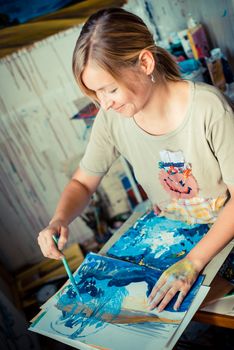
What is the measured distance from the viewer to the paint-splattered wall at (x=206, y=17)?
161 centimetres

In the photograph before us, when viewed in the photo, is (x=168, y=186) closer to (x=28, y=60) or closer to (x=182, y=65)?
(x=182, y=65)

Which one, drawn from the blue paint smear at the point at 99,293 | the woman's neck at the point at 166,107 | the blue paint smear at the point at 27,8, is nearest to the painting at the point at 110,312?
the blue paint smear at the point at 99,293

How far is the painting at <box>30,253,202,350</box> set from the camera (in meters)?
0.79

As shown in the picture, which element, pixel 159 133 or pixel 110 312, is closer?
pixel 110 312

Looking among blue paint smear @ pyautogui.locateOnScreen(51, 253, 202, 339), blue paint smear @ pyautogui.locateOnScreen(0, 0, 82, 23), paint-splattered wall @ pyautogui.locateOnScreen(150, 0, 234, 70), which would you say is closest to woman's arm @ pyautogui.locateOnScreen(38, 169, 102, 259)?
blue paint smear @ pyautogui.locateOnScreen(51, 253, 202, 339)

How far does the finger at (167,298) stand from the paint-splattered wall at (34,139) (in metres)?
1.55

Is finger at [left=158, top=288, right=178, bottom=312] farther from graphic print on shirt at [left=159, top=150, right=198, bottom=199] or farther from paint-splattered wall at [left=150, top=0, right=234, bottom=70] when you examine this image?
paint-splattered wall at [left=150, top=0, right=234, bottom=70]

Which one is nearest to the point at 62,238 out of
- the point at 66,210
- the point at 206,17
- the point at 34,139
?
the point at 66,210

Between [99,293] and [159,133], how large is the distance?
18.8 inches

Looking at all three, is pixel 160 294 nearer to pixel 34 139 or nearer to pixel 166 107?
pixel 166 107

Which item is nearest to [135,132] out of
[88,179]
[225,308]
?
[88,179]

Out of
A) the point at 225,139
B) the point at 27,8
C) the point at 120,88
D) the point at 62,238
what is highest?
the point at 27,8

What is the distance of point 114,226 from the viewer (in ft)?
7.91

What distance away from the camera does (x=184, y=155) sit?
39.5 inches
